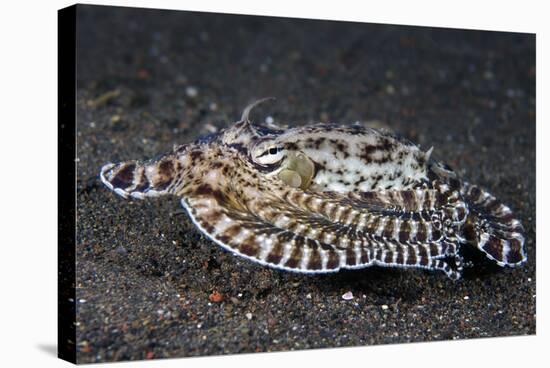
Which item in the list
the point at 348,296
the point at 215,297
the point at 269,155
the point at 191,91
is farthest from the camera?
the point at 191,91

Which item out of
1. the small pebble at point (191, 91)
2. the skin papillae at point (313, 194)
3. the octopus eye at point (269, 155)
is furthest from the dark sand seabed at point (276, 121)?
the octopus eye at point (269, 155)

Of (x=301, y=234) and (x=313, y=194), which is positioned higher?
(x=313, y=194)

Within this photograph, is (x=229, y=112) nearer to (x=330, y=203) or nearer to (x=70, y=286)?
(x=330, y=203)

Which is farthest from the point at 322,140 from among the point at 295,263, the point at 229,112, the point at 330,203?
the point at 229,112

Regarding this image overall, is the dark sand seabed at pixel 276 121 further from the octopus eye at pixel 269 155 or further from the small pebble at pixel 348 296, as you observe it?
the octopus eye at pixel 269 155

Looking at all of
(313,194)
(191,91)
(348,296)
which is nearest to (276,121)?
(191,91)

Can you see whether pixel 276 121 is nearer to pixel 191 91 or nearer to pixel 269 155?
pixel 191 91

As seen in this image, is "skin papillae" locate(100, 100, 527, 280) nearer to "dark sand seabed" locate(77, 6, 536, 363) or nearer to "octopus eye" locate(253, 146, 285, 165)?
"octopus eye" locate(253, 146, 285, 165)

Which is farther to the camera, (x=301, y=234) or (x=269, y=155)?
(x=269, y=155)
